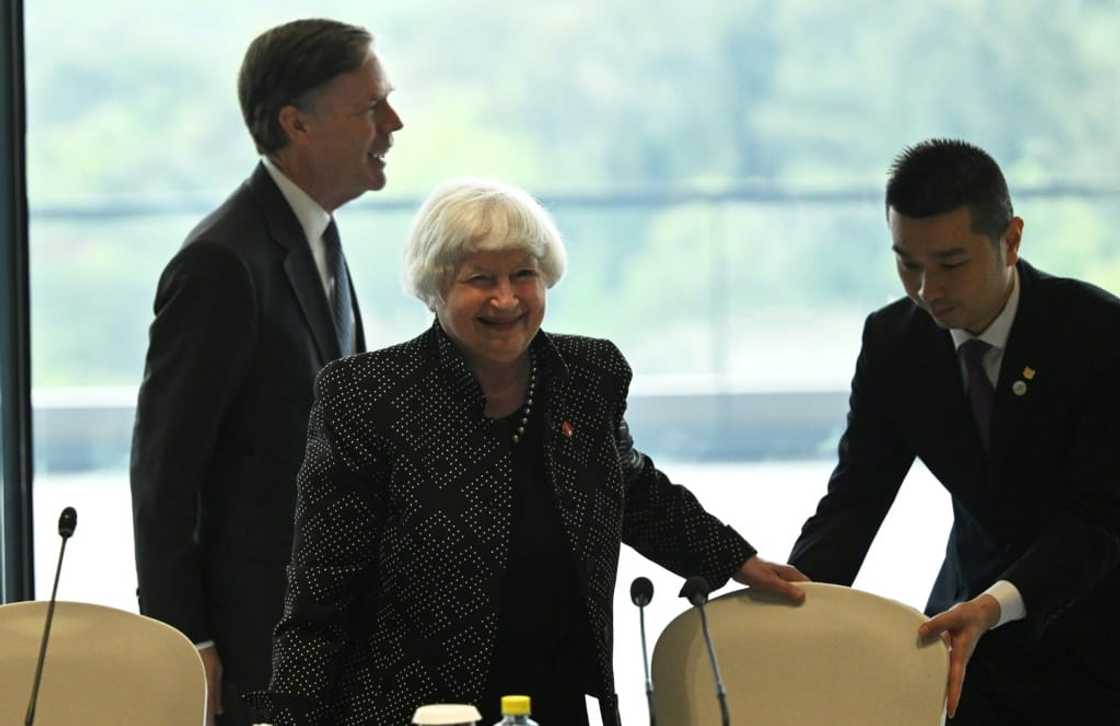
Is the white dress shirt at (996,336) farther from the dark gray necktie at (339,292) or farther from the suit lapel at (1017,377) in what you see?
the dark gray necktie at (339,292)

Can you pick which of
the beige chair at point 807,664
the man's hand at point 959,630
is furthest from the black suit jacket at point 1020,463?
the beige chair at point 807,664

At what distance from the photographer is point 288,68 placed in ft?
10.5

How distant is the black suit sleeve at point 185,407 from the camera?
2.91m

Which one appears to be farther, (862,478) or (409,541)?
(862,478)

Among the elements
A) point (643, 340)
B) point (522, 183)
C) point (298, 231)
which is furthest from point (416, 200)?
point (298, 231)

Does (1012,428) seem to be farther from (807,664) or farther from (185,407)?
(185,407)

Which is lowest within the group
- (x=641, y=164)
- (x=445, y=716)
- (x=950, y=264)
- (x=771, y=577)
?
(x=445, y=716)

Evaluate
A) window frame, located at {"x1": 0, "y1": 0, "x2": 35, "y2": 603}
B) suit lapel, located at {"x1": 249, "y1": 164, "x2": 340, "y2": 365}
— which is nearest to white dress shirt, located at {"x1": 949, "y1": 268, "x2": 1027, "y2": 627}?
suit lapel, located at {"x1": 249, "y1": 164, "x2": 340, "y2": 365}

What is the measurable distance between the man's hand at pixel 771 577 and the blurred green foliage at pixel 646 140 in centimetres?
208

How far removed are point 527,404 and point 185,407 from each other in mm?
734

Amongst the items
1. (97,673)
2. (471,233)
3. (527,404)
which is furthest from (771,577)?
(97,673)

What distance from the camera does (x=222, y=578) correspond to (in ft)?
9.90

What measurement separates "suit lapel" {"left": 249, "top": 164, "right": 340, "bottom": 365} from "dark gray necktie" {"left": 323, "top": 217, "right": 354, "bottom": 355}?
0.18ft

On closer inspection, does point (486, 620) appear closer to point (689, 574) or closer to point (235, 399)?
point (689, 574)
